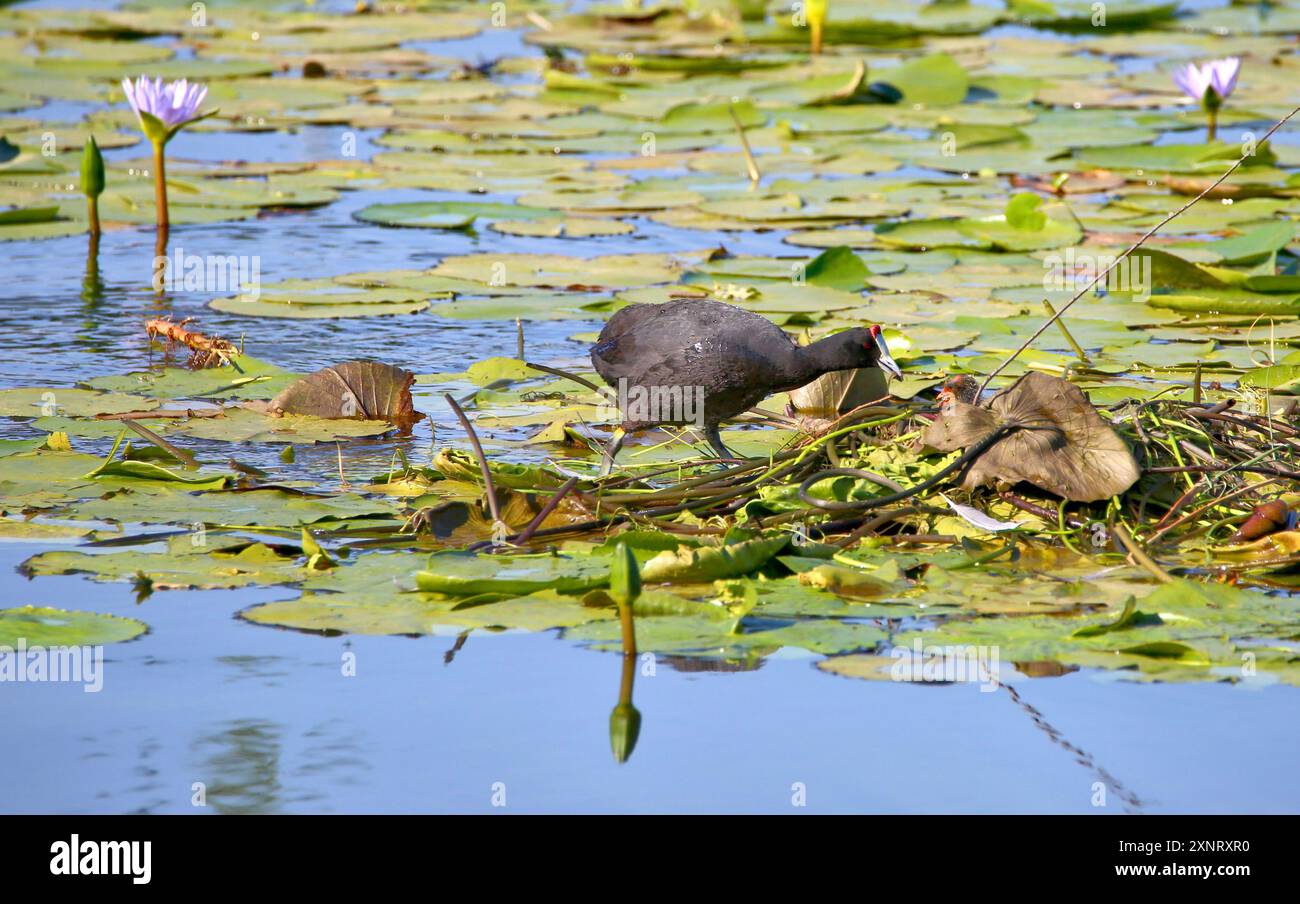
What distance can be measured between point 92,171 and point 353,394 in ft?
10.6

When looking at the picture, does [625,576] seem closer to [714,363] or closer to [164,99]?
[714,363]

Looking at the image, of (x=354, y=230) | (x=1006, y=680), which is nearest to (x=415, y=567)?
(x=1006, y=680)

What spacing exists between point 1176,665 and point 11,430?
4.25 meters

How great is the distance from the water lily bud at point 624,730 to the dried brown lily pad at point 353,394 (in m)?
2.67

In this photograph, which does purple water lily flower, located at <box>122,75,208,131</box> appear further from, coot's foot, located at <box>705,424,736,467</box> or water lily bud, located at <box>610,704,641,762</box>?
water lily bud, located at <box>610,704,641,762</box>

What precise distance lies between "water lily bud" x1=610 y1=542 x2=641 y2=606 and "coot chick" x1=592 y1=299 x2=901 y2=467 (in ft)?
5.82

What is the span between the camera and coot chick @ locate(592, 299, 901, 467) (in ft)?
19.2

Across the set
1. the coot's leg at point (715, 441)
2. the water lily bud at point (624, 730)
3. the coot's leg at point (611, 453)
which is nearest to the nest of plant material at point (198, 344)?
the coot's leg at point (611, 453)

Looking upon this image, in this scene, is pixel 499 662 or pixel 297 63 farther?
pixel 297 63

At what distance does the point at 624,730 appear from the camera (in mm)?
4109

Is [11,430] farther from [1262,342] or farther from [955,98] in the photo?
[955,98]

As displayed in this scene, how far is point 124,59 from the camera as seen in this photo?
14938 mm

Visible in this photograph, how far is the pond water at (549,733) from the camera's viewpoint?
380 cm

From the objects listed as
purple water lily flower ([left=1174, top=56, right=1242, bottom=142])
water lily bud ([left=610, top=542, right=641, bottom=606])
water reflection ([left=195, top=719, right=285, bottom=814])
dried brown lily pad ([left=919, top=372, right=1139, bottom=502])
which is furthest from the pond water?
purple water lily flower ([left=1174, top=56, right=1242, bottom=142])
